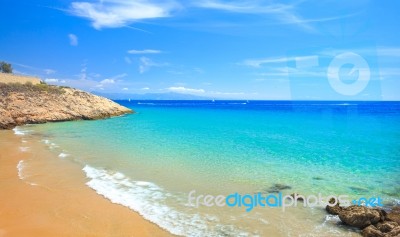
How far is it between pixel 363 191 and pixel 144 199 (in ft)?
25.7

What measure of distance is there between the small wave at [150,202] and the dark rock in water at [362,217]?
2.88 meters

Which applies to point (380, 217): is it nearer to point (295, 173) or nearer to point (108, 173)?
point (295, 173)

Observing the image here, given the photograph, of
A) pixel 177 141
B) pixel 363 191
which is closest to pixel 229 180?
pixel 363 191

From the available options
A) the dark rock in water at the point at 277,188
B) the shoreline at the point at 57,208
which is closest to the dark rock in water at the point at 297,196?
the dark rock in water at the point at 277,188

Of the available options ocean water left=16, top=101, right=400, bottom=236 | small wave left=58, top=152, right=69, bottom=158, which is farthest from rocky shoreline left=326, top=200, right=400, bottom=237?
small wave left=58, top=152, right=69, bottom=158

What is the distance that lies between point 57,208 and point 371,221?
872 centimetres

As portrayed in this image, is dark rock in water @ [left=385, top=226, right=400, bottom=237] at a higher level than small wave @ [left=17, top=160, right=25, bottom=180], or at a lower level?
lower

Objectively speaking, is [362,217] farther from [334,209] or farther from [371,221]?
[334,209]

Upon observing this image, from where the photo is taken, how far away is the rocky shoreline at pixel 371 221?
295 inches

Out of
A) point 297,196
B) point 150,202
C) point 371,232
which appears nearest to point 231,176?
point 297,196

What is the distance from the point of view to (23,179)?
40.1 feet

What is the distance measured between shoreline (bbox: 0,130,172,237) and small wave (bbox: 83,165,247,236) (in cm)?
30

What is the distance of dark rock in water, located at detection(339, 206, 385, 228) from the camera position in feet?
26.5

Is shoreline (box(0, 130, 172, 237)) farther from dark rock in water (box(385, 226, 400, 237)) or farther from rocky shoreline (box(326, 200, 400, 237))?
dark rock in water (box(385, 226, 400, 237))
